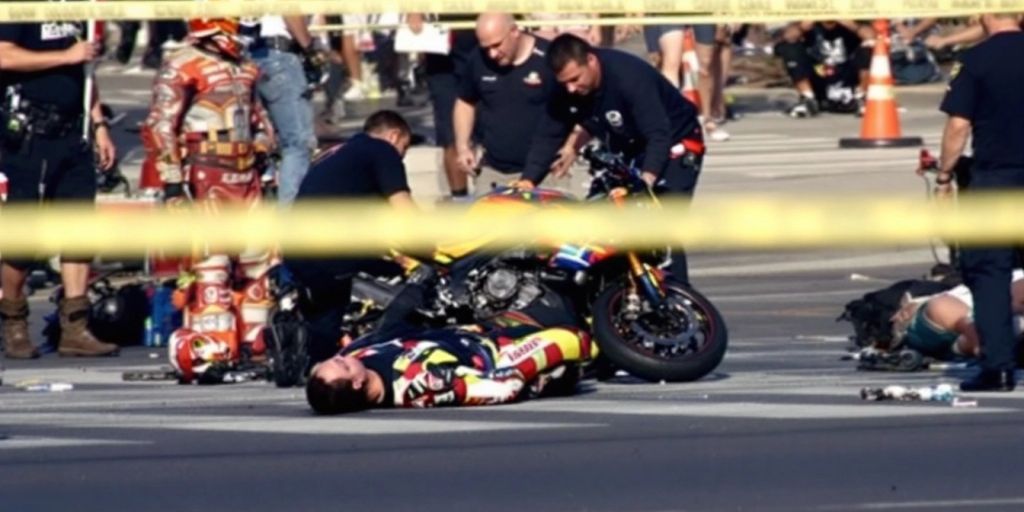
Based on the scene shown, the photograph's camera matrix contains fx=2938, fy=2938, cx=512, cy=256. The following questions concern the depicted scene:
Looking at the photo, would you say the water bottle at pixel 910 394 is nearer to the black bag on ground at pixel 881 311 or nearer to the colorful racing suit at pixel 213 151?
the black bag on ground at pixel 881 311

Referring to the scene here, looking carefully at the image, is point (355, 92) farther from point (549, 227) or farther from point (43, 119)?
point (549, 227)

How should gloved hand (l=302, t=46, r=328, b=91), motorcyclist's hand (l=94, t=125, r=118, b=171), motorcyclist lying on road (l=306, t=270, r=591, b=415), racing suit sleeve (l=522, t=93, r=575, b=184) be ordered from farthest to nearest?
gloved hand (l=302, t=46, r=328, b=91) → motorcyclist's hand (l=94, t=125, r=118, b=171) → racing suit sleeve (l=522, t=93, r=575, b=184) → motorcyclist lying on road (l=306, t=270, r=591, b=415)

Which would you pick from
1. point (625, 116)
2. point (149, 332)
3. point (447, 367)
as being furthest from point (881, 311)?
point (149, 332)

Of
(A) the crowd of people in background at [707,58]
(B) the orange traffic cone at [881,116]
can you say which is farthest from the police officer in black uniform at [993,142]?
(B) the orange traffic cone at [881,116]

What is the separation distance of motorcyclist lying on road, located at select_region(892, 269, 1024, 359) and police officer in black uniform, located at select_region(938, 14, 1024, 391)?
63 centimetres

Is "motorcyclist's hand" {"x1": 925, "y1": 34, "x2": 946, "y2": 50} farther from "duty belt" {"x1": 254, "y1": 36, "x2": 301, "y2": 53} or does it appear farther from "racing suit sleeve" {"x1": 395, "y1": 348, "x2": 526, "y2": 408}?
"racing suit sleeve" {"x1": 395, "y1": 348, "x2": 526, "y2": 408}

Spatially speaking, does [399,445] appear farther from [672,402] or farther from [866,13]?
[866,13]

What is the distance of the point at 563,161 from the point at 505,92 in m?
1.08

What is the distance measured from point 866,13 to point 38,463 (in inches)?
146

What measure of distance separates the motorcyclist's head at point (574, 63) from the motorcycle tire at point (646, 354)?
135 cm

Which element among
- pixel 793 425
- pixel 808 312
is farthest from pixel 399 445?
pixel 808 312

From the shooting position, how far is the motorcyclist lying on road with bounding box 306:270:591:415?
35.6 feet

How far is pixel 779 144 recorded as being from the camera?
84.5ft

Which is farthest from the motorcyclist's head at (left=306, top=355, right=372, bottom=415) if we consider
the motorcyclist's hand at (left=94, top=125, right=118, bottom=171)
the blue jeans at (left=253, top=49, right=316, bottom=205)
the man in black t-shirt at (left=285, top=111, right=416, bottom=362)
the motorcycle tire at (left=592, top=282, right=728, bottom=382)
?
the blue jeans at (left=253, top=49, right=316, bottom=205)
